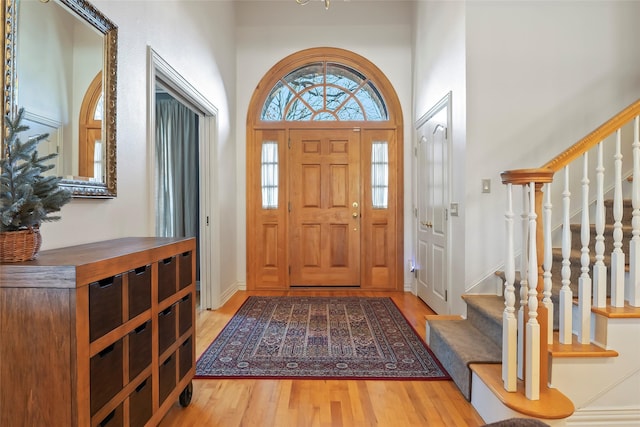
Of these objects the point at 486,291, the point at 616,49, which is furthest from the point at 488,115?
the point at 486,291

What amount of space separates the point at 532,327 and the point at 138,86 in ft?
8.19

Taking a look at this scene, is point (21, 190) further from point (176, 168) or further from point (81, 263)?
point (176, 168)

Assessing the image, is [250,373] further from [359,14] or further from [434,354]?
[359,14]

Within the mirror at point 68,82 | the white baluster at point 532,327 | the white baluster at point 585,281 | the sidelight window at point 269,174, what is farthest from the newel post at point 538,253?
the sidelight window at point 269,174

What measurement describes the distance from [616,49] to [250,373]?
11.7 ft

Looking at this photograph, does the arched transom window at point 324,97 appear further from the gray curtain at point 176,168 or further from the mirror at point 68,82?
the mirror at point 68,82

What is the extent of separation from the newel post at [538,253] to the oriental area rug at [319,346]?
2.32 feet

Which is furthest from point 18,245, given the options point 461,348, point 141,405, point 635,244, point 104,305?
point 635,244

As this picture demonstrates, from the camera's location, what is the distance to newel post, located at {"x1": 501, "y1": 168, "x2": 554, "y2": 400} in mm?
1613

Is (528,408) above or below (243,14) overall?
Answer: below

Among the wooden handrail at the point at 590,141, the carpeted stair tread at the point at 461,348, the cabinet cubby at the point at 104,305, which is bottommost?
the carpeted stair tread at the point at 461,348

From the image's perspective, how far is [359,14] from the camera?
4.46 metres

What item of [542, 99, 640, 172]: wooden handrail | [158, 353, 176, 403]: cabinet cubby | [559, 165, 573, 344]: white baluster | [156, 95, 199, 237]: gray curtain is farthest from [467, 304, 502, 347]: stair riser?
[156, 95, 199, 237]: gray curtain

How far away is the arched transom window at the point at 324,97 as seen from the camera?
4.53 metres
